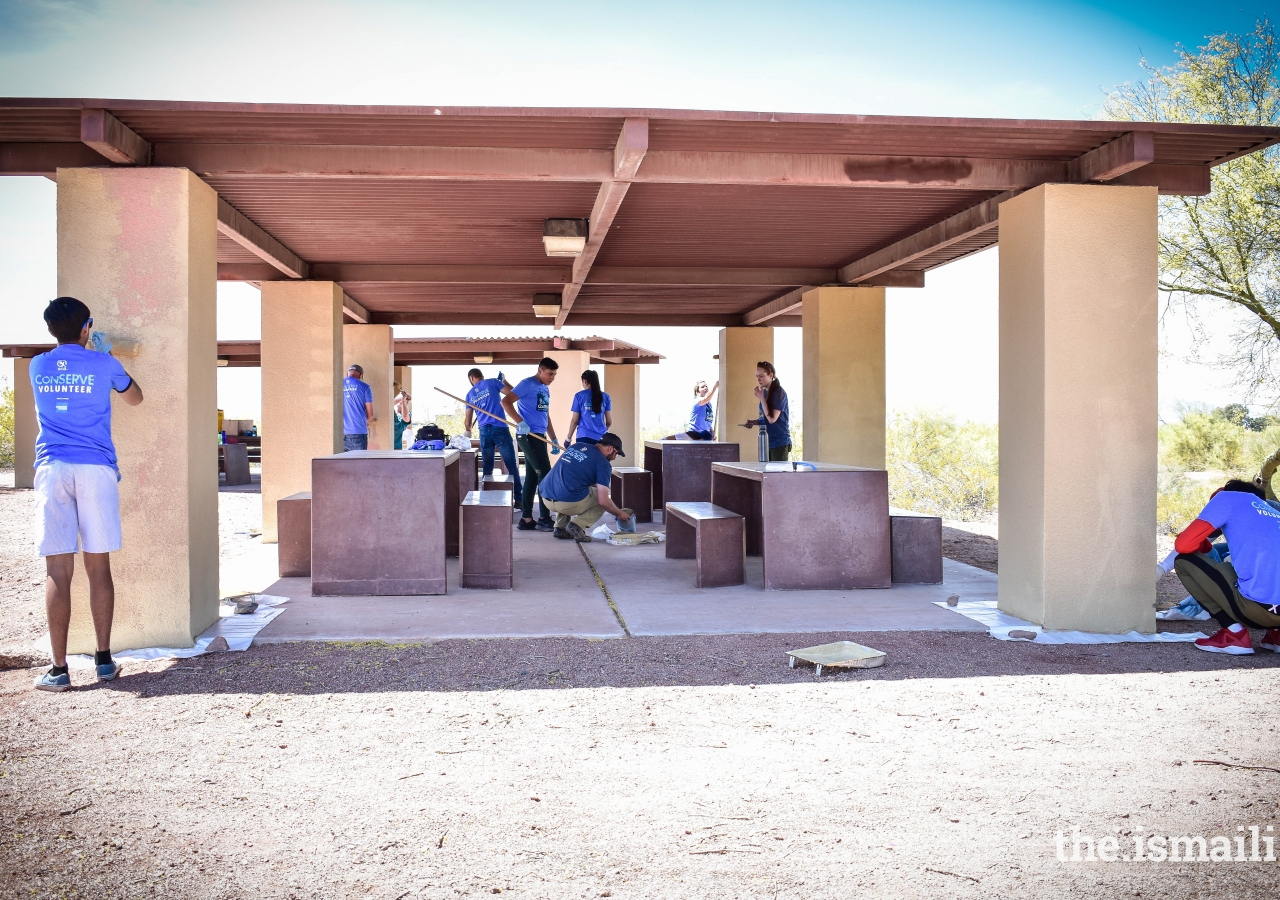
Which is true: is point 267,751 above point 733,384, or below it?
below

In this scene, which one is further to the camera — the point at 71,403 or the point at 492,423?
the point at 492,423

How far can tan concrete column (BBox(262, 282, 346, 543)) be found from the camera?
9383 mm

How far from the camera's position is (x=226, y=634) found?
5.33 meters

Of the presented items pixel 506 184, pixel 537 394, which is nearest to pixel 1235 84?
pixel 537 394

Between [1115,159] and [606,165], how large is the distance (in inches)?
114

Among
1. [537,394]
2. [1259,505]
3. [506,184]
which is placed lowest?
[1259,505]

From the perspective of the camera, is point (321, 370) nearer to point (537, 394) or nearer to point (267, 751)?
point (537, 394)

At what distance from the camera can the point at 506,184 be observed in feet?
21.0

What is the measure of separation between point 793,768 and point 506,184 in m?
4.47

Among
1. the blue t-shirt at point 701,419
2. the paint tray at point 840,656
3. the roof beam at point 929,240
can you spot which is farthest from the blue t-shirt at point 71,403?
the blue t-shirt at point 701,419

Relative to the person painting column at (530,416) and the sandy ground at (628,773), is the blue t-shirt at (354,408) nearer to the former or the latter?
the person painting column at (530,416)

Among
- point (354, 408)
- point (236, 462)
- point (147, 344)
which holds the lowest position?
point (236, 462)

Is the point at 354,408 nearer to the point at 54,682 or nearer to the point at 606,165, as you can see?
the point at 606,165

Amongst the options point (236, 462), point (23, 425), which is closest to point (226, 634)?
point (23, 425)
